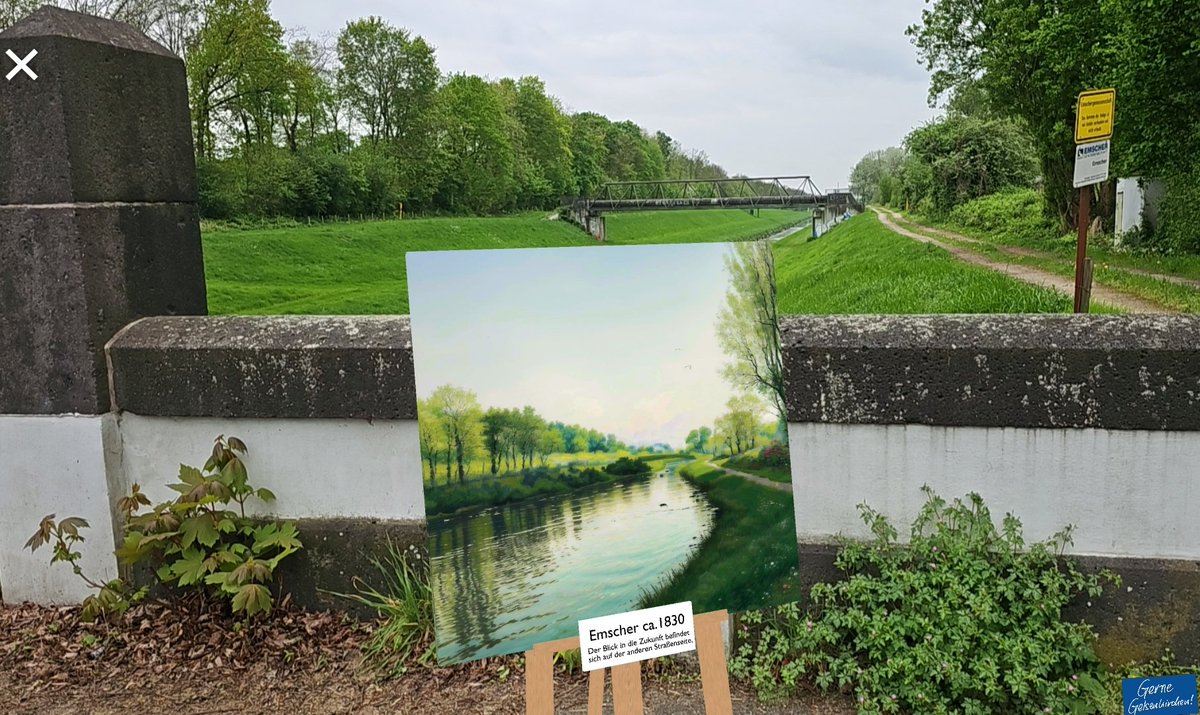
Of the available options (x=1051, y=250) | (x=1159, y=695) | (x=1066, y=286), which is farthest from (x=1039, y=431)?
(x=1051, y=250)

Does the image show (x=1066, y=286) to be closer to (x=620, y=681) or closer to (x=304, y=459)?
(x=304, y=459)

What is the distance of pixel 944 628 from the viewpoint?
2.91 meters

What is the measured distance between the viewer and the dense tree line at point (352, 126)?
75.0ft

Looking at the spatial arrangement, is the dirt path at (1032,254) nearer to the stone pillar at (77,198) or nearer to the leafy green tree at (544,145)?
the stone pillar at (77,198)

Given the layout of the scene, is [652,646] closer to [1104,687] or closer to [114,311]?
[1104,687]

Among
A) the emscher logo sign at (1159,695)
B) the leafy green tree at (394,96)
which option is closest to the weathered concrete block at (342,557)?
the emscher logo sign at (1159,695)

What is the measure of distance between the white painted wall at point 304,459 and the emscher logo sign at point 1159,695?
2.54 metres

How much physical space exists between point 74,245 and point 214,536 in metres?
1.34

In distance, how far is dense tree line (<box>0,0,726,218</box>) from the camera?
2288 cm

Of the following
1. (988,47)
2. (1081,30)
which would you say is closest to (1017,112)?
(988,47)

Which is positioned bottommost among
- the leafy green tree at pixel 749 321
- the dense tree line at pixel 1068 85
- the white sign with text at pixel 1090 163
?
the leafy green tree at pixel 749 321

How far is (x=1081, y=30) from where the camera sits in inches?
570

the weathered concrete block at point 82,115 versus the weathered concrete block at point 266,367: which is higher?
the weathered concrete block at point 82,115

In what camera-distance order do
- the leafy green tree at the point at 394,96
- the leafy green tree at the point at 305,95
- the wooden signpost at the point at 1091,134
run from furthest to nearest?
1. the leafy green tree at the point at 394,96
2. the leafy green tree at the point at 305,95
3. the wooden signpost at the point at 1091,134
